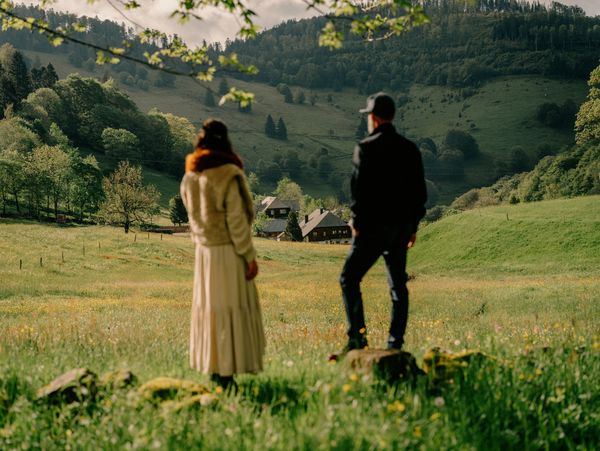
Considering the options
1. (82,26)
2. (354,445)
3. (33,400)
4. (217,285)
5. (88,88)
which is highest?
(88,88)

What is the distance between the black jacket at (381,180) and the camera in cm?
631

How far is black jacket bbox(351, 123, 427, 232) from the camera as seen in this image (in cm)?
631

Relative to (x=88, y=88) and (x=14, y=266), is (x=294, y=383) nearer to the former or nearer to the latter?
(x=14, y=266)

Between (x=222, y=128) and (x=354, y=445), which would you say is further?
(x=222, y=128)

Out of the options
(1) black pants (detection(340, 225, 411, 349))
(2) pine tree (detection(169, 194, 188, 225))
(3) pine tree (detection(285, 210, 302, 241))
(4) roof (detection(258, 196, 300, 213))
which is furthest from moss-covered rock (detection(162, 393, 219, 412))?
(4) roof (detection(258, 196, 300, 213))

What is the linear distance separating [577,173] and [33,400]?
80.5m

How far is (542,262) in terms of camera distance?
4138 centimetres

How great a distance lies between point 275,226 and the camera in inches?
5379

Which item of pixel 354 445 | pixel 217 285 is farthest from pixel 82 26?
pixel 354 445

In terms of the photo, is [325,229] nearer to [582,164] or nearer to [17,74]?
Answer: [582,164]

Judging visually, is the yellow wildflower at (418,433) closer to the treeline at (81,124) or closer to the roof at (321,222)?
the treeline at (81,124)

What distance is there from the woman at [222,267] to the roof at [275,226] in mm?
127715

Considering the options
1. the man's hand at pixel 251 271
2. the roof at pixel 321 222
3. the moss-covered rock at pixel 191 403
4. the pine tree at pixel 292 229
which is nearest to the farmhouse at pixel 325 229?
the roof at pixel 321 222

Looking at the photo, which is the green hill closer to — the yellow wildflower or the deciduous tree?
the yellow wildflower
